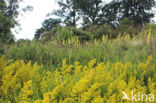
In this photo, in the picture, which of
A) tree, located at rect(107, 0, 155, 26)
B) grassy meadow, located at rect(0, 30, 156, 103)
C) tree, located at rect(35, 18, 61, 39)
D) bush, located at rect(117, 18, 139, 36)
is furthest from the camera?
tree, located at rect(35, 18, 61, 39)

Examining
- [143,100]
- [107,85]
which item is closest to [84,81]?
[107,85]

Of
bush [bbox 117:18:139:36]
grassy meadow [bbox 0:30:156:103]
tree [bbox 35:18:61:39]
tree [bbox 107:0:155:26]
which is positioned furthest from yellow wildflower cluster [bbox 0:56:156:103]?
tree [bbox 35:18:61:39]

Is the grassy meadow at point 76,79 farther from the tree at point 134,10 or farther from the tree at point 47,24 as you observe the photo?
the tree at point 47,24

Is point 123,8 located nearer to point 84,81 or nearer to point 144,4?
point 144,4

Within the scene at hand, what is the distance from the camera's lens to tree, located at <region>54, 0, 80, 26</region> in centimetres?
3180

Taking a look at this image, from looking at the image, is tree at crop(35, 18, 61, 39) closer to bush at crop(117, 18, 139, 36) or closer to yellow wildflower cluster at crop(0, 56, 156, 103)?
bush at crop(117, 18, 139, 36)

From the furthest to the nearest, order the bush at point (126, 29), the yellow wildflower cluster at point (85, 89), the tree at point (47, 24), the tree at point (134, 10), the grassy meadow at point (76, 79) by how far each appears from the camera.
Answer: the tree at point (47, 24) < the tree at point (134, 10) < the bush at point (126, 29) < the grassy meadow at point (76, 79) < the yellow wildflower cluster at point (85, 89)

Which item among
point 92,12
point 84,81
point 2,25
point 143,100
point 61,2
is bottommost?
point 143,100

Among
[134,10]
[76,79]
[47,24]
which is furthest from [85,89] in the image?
[47,24]

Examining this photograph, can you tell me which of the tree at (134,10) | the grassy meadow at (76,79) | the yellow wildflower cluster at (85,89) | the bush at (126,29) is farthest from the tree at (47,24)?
the yellow wildflower cluster at (85,89)

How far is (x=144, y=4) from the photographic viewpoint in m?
29.5

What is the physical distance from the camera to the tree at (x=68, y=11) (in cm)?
3180

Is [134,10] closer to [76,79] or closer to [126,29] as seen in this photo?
[126,29]

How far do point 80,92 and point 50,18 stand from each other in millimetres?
31686
